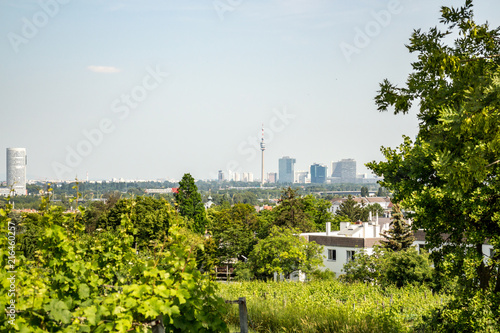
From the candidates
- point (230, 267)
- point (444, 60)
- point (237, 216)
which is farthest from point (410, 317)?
point (237, 216)

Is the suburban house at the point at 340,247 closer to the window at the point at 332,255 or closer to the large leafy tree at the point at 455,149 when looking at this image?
the window at the point at 332,255

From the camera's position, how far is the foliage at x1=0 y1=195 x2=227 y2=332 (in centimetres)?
437

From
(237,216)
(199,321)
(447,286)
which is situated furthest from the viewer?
(237,216)

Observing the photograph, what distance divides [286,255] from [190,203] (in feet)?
63.5

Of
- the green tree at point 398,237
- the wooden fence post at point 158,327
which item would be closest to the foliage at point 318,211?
the green tree at point 398,237

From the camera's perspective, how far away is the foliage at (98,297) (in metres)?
4.37

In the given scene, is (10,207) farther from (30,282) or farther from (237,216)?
(237,216)

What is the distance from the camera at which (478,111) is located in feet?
14.2

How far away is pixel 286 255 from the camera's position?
128 feet

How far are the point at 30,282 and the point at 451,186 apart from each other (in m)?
4.03

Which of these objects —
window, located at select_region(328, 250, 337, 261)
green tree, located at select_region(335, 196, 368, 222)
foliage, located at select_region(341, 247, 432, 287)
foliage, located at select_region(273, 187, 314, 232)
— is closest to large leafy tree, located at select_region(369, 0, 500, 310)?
foliage, located at select_region(341, 247, 432, 287)

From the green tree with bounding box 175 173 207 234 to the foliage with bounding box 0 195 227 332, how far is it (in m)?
49.3

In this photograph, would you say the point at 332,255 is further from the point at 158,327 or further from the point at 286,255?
the point at 158,327

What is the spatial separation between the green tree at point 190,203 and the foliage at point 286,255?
48.3ft
